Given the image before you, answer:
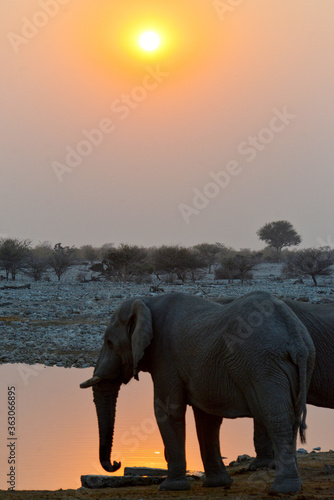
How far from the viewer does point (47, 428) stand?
10.1 metres

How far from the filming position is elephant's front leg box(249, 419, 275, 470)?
7.78 metres

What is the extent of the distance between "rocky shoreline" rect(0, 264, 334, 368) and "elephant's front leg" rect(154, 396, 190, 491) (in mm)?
5902

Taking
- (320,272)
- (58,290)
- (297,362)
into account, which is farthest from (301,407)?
(320,272)

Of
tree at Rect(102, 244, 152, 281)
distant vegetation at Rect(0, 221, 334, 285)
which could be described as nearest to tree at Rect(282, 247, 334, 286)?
distant vegetation at Rect(0, 221, 334, 285)

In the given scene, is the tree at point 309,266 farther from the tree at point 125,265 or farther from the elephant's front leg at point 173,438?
the elephant's front leg at point 173,438

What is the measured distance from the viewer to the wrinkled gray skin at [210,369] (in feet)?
19.6

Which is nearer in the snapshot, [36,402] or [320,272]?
[36,402]

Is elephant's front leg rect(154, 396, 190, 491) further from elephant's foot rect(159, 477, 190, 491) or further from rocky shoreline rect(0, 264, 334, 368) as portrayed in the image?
rocky shoreline rect(0, 264, 334, 368)

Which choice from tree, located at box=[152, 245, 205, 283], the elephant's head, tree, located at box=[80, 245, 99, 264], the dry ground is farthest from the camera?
tree, located at box=[80, 245, 99, 264]

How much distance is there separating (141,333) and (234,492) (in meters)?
1.46

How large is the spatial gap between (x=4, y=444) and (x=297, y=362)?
434 centimetres

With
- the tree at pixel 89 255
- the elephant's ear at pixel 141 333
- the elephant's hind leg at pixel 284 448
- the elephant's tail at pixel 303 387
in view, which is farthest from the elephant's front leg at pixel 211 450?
the tree at pixel 89 255

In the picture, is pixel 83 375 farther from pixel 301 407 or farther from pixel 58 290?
pixel 58 290

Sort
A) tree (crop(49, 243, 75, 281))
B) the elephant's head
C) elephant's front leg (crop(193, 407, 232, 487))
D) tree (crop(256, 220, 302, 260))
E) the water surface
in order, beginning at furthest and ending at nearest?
tree (crop(256, 220, 302, 260))
tree (crop(49, 243, 75, 281))
the water surface
the elephant's head
elephant's front leg (crop(193, 407, 232, 487))
